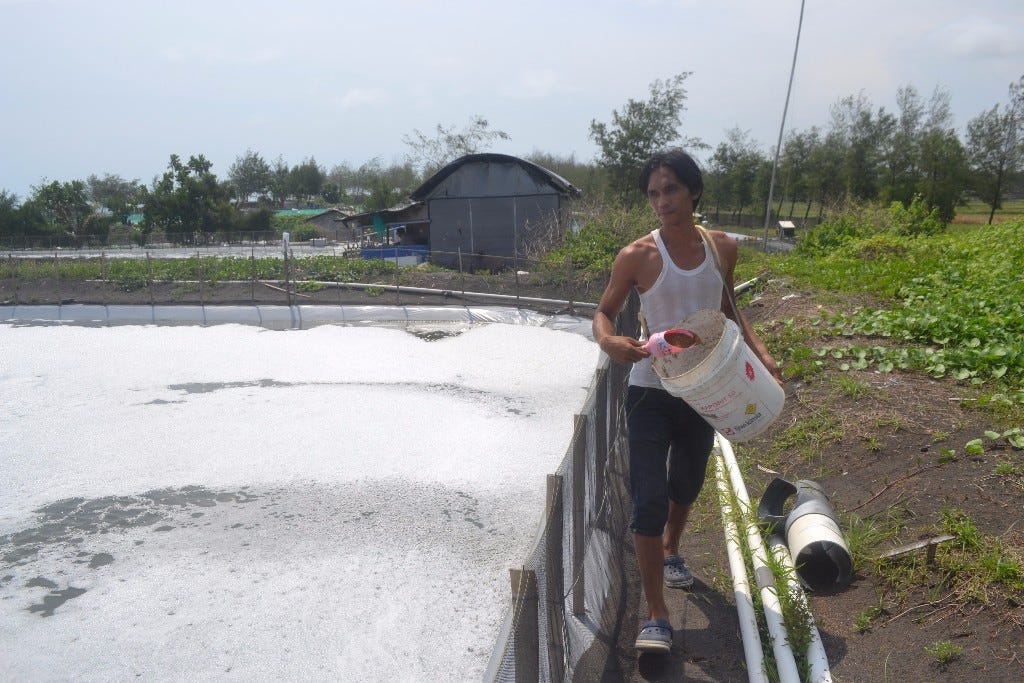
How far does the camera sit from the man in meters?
2.59

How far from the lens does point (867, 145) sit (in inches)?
1172

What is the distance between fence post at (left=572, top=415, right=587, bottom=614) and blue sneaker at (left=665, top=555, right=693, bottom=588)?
0.46 meters

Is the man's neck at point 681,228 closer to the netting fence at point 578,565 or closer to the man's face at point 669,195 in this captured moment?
the man's face at point 669,195

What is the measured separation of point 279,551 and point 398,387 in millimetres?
3604

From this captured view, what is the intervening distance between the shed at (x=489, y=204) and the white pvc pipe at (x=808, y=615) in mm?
16466

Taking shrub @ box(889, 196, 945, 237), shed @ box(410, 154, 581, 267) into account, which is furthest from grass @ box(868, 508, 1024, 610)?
shed @ box(410, 154, 581, 267)

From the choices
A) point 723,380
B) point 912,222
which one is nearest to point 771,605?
point 723,380

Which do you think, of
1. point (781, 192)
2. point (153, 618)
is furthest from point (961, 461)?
point (781, 192)

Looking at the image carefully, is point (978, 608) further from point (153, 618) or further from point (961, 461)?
point (153, 618)

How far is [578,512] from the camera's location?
2695 mm

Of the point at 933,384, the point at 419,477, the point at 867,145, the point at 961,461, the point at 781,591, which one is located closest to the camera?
the point at 781,591

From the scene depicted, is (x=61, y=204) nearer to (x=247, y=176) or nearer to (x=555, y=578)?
(x=247, y=176)

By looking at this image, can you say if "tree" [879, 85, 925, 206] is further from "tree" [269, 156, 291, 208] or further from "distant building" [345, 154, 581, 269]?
"tree" [269, 156, 291, 208]

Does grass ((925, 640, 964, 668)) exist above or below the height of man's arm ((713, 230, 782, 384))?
below
